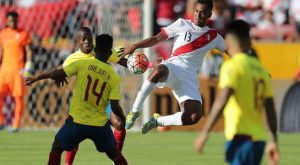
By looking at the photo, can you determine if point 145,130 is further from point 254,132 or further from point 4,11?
point 4,11

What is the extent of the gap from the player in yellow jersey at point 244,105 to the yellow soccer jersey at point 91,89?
96.4 inches


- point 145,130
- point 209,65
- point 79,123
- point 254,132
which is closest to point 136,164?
point 145,130

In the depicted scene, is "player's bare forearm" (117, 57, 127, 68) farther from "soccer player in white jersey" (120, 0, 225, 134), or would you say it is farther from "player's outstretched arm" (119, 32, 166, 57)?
"soccer player in white jersey" (120, 0, 225, 134)

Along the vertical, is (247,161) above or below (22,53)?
above

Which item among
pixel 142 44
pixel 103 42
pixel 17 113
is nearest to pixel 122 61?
pixel 142 44

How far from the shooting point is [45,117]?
2233 centimetres

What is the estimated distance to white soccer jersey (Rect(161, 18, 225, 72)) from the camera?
14.2 m

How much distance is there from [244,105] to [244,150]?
386mm

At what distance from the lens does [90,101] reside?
10859 millimetres

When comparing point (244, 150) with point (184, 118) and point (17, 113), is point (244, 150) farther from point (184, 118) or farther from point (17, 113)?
point (17, 113)

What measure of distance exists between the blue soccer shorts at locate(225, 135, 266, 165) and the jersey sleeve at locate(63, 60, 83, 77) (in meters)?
2.71

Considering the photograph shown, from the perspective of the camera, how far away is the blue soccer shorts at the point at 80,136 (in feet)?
35.0

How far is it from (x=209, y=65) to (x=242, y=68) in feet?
46.0

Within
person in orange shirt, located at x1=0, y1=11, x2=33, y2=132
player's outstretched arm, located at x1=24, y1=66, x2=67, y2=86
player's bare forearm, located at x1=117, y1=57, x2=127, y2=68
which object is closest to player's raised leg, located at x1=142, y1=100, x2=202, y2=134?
player's bare forearm, located at x1=117, y1=57, x2=127, y2=68
